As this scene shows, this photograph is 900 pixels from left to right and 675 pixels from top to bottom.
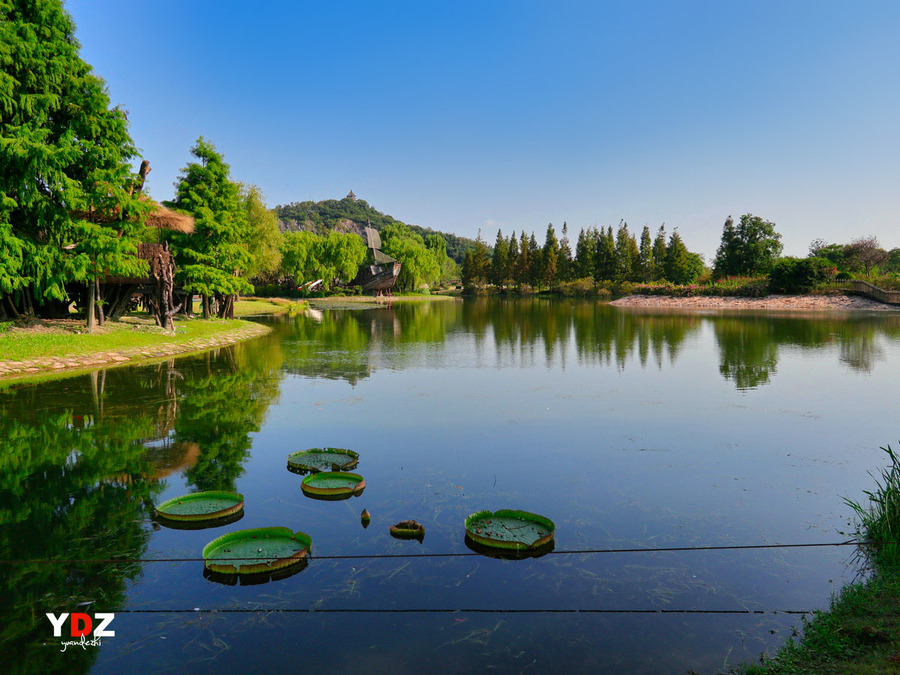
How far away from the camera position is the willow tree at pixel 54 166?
1825 cm

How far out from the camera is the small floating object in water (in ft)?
21.0

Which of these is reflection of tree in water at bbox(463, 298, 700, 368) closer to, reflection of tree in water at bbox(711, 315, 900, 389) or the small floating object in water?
A: reflection of tree in water at bbox(711, 315, 900, 389)

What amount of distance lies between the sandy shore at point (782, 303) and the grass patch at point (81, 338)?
174ft

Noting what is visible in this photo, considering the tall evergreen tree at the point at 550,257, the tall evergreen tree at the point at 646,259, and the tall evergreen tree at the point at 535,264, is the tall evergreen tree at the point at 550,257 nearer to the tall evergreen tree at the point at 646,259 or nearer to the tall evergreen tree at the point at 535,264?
the tall evergreen tree at the point at 535,264

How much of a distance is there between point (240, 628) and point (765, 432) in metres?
10.3

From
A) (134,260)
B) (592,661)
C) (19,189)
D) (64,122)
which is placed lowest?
(592,661)

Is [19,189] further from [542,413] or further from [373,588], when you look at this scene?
[373,588]

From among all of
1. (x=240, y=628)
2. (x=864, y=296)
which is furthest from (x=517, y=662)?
(x=864, y=296)

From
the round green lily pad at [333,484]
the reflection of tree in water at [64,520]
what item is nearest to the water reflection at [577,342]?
the reflection of tree in water at [64,520]

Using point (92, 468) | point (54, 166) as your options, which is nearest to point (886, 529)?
point (92, 468)

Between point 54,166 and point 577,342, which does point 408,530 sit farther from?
point 577,342

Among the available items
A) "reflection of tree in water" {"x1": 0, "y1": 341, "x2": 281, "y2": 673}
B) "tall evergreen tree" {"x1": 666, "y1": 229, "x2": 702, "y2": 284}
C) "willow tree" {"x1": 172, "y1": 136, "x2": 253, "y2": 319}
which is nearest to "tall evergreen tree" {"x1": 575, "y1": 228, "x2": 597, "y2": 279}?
Answer: "tall evergreen tree" {"x1": 666, "y1": 229, "x2": 702, "y2": 284}

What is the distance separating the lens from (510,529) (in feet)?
20.9

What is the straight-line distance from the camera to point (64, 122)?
21.0 meters
